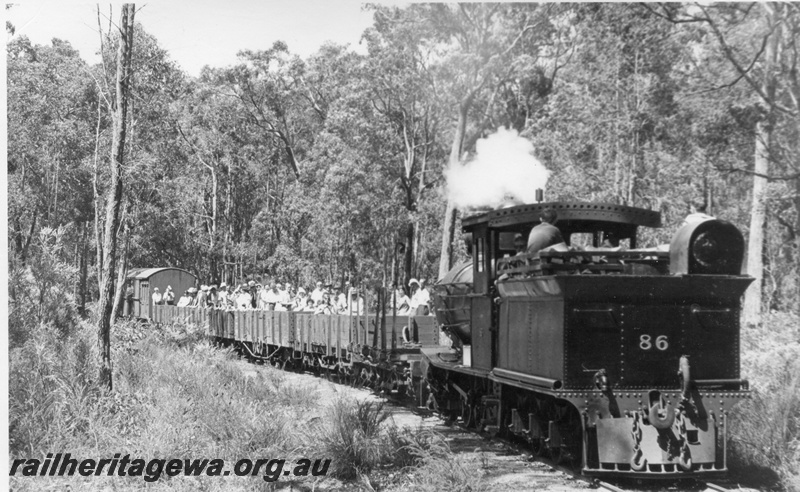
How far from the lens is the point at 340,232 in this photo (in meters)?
15.2

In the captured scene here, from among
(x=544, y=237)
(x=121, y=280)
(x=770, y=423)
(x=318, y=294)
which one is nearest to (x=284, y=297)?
(x=318, y=294)

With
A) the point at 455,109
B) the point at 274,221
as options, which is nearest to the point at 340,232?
the point at 274,221

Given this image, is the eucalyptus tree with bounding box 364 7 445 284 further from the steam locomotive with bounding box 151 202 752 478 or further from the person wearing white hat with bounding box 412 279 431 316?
the steam locomotive with bounding box 151 202 752 478

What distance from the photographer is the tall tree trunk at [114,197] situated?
9422 millimetres

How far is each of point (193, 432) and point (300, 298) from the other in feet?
33.6

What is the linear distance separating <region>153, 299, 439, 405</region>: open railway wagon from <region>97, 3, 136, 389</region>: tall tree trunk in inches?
159

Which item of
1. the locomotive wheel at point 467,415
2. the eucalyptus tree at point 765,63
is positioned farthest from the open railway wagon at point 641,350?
the eucalyptus tree at point 765,63

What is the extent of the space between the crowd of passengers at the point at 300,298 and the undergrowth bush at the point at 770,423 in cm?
500

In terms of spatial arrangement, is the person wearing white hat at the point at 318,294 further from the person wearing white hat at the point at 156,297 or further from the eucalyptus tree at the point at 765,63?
the person wearing white hat at the point at 156,297

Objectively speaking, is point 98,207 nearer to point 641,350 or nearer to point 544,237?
point 544,237

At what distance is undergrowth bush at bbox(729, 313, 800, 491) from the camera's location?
7.44 metres

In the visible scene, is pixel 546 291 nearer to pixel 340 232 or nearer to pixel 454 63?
pixel 454 63

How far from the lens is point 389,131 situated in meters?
14.8

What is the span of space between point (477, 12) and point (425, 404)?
547cm
